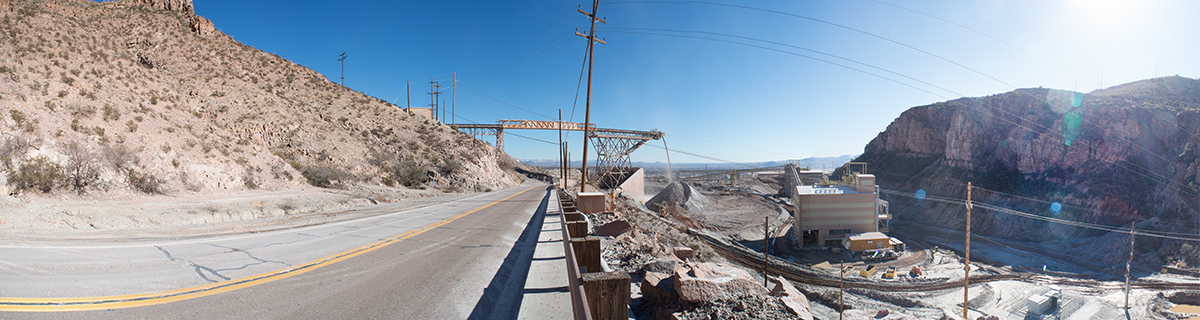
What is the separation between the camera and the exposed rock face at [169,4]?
38.5 meters

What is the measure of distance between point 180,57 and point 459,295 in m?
44.0

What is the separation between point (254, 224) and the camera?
11.5 meters

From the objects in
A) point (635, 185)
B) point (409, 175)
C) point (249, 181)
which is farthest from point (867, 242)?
point (249, 181)

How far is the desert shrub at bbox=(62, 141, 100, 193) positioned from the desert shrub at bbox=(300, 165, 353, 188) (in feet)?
30.9

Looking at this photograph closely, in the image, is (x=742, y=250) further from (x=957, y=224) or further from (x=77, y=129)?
(x=957, y=224)

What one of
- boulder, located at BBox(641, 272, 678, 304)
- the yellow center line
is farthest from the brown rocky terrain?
boulder, located at BBox(641, 272, 678, 304)

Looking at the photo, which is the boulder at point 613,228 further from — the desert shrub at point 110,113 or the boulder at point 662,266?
the desert shrub at point 110,113

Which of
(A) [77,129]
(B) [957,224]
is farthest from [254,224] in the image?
(B) [957,224]

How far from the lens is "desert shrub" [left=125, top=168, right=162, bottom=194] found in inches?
582

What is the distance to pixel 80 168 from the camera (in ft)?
43.5

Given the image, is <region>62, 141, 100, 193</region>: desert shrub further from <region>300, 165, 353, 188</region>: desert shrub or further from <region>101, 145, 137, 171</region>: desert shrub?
<region>300, 165, 353, 188</region>: desert shrub

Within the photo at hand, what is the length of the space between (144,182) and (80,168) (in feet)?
6.10

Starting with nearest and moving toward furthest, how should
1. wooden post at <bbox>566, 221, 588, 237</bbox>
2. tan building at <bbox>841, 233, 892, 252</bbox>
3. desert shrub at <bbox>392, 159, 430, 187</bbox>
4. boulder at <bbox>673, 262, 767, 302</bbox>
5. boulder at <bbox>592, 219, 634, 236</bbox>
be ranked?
1. boulder at <bbox>673, 262, 767, 302</bbox>
2. wooden post at <bbox>566, 221, 588, 237</bbox>
3. boulder at <bbox>592, 219, 634, 236</bbox>
4. desert shrub at <bbox>392, 159, 430, 187</bbox>
5. tan building at <bbox>841, 233, 892, 252</bbox>

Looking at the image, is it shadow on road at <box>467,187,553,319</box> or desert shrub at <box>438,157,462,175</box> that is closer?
shadow on road at <box>467,187,553,319</box>
